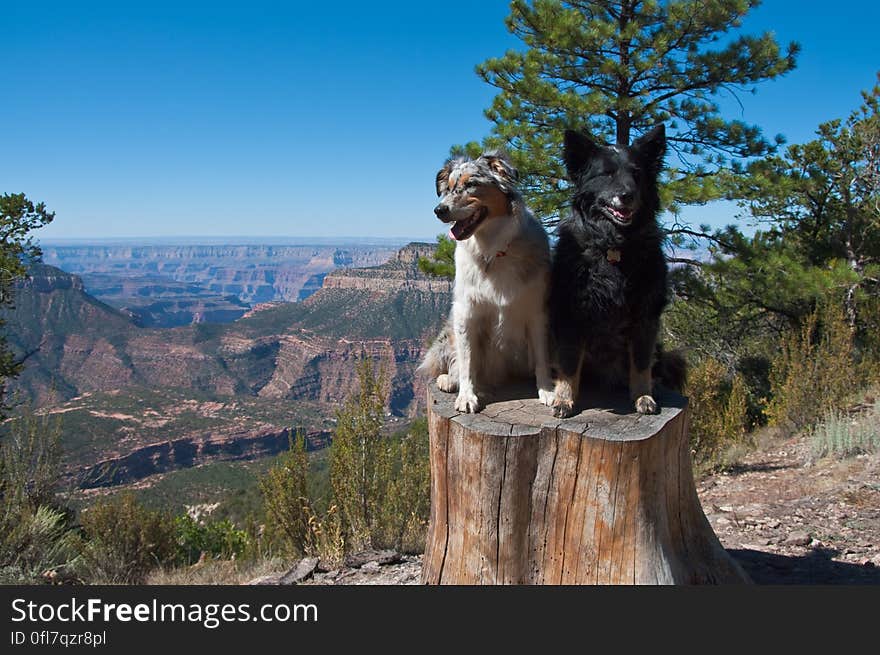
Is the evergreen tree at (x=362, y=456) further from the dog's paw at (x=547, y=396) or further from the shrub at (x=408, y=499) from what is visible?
the dog's paw at (x=547, y=396)

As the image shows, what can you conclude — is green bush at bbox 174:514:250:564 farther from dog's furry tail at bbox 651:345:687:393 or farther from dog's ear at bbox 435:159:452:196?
dog's ear at bbox 435:159:452:196

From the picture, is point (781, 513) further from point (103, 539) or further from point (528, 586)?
point (103, 539)

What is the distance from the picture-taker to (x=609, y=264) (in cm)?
363

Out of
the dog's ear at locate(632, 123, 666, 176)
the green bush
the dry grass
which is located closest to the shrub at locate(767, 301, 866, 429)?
the dog's ear at locate(632, 123, 666, 176)

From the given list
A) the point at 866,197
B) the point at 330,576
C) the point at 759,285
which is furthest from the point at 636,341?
the point at 866,197

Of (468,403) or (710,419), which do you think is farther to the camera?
(710,419)

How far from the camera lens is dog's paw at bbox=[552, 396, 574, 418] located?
3684 mm

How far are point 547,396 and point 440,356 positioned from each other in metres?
1.04

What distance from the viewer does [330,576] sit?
5.54m

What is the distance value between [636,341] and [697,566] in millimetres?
1529

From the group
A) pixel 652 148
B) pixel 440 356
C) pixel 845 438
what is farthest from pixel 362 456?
pixel 845 438

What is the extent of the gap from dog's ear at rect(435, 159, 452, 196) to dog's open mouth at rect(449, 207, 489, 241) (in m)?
0.28

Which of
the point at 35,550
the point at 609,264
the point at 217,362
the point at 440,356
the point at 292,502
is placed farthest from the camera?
the point at 217,362

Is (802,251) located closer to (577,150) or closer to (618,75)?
(618,75)
